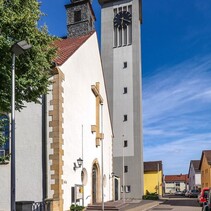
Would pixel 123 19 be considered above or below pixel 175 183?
above

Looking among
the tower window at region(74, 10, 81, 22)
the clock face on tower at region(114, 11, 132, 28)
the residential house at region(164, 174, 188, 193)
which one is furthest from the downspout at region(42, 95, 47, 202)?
the residential house at region(164, 174, 188, 193)

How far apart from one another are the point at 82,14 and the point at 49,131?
57.1 ft

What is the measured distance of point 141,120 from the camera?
1903 inches

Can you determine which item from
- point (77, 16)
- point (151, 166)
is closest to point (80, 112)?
point (77, 16)

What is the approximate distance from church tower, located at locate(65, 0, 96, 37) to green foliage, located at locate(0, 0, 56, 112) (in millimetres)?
20675

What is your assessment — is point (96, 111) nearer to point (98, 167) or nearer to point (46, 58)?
point (98, 167)

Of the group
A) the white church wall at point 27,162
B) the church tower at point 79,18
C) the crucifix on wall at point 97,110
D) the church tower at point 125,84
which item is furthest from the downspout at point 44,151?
the church tower at point 125,84

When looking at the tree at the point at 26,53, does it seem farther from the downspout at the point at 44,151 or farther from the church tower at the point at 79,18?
the church tower at the point at 79,18

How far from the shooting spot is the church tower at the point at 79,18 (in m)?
35.4

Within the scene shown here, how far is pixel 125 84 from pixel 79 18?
15963 mm

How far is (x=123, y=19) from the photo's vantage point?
52469mm

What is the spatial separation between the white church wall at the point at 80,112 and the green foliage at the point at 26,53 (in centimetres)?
853

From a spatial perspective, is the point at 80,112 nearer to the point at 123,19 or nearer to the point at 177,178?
the point at 123,19

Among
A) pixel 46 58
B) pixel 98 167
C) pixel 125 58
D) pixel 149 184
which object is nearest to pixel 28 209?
pixel 46 58
